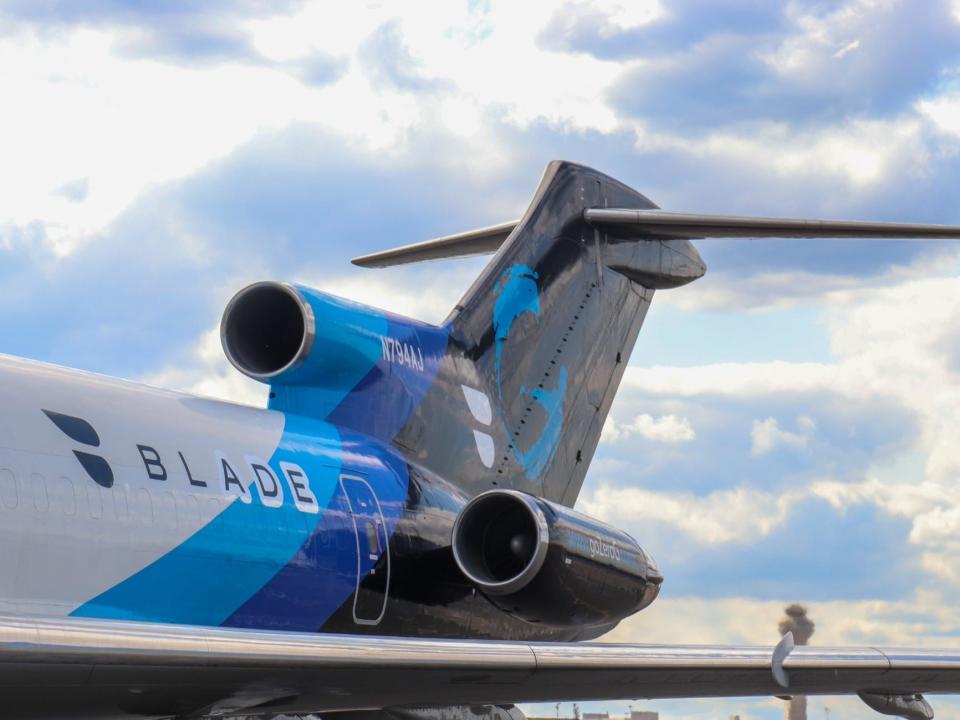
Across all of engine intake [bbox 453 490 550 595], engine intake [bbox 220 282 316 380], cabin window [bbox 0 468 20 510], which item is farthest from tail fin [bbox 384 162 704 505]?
cabin window [bbox 0 468 20 510]

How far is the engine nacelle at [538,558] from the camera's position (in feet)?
33.9

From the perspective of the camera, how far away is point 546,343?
13.7 metres

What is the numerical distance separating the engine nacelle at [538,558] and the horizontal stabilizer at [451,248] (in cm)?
498

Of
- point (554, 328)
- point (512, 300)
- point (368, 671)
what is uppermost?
point (512, 300)

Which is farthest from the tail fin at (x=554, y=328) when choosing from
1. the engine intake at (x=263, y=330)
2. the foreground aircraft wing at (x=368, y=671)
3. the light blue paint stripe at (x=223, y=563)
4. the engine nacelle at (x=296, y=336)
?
the foreground aircraft wing at (x=368, y=671)

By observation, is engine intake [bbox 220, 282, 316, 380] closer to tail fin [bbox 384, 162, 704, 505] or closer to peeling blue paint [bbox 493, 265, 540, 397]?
tail fin [bbox 384, 162, 704, 505]

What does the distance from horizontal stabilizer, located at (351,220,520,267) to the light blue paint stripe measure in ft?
17.3

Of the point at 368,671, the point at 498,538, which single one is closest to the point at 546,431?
the point at 498,538

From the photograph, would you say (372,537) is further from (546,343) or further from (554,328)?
(554,328)

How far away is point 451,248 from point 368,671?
26.5 feet

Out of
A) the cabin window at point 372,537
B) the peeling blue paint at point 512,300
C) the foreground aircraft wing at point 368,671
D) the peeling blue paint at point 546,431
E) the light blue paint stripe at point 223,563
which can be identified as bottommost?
the foreground aircraft wing at point 368,671

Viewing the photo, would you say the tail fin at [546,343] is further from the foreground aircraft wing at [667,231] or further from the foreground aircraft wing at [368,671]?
the foreground aircraft wing at [368,671]

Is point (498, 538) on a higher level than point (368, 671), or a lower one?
higher

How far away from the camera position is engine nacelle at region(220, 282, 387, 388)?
11406 mm
